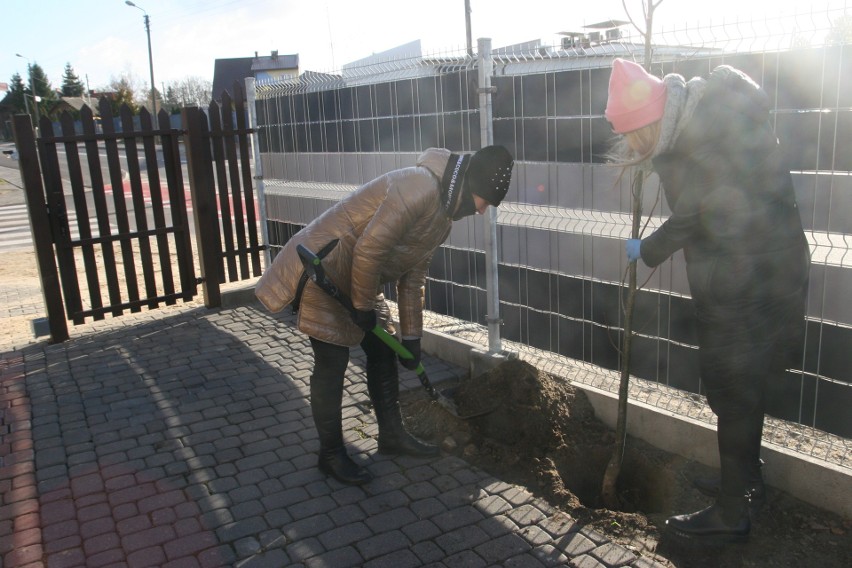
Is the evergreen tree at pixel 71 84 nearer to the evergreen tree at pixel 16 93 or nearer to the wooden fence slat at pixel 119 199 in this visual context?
the evergreen tree at pixel 16 93

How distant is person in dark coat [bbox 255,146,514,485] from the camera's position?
12.0ft

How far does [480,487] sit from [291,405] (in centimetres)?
173

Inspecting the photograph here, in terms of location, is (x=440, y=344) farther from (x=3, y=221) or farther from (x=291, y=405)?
(x=3, y=221)

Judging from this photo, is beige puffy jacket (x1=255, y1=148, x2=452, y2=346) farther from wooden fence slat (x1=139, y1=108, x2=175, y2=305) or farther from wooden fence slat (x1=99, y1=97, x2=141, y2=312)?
wooden fence slat (x1=139, y1=108, x2=175, y2=305)

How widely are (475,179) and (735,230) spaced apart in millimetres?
1208

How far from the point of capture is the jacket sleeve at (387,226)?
3631mm

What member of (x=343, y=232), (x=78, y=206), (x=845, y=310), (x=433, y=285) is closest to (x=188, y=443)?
(x=343, y=232)

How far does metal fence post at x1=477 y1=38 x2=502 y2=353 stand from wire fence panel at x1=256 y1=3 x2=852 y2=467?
152mm

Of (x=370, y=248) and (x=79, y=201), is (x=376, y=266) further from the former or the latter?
(x=79, y=201)

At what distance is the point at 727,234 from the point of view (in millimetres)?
3205

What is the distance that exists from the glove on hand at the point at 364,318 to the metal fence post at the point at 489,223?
154 cm

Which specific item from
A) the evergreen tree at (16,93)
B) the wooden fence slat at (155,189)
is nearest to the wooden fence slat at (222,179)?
the wooden fence slat at (155,189)

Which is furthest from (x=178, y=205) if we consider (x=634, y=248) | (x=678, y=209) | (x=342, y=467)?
(x=678, y=209)

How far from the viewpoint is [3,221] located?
20.8 m
